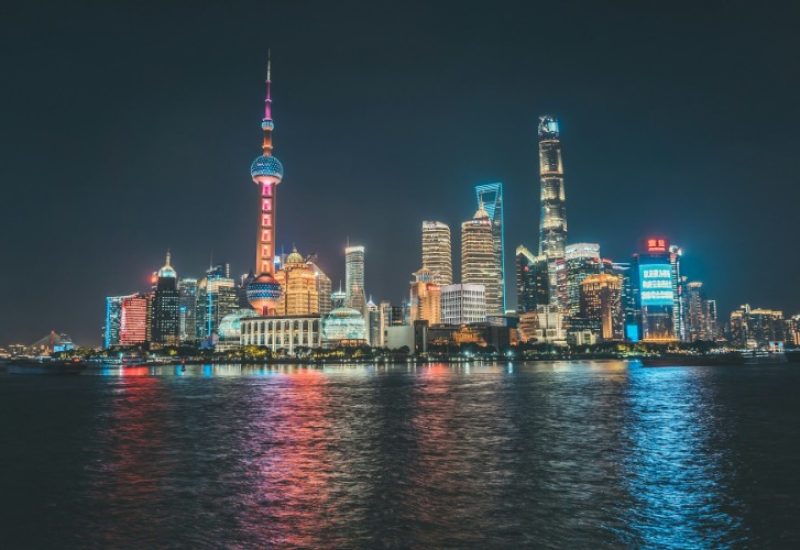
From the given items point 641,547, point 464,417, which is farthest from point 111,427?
point 641,547

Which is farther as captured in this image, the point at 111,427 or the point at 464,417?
the point at 464,417

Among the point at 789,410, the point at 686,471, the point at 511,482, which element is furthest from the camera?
the point at 789,410

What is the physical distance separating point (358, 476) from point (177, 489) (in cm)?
782

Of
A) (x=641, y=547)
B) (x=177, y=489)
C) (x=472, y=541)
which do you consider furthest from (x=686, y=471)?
(x=177, y=489)

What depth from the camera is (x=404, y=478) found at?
30.2 m

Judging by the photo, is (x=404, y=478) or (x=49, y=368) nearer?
(x=404, y=478)

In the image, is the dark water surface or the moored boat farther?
the moored boat

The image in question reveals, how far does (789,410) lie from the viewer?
62.4 m

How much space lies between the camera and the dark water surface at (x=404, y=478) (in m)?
21.6

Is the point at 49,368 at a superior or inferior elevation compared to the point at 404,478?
superior

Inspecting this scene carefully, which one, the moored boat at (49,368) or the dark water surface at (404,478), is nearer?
the dark water surface at (404,478)

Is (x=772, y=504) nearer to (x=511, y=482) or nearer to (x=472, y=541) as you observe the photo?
(x=511, y=482)

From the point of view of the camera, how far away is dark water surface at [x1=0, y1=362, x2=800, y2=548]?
2159 cm

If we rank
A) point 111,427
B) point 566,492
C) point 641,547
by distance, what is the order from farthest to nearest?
point 111,427 → point 566,492 → point 641,547
